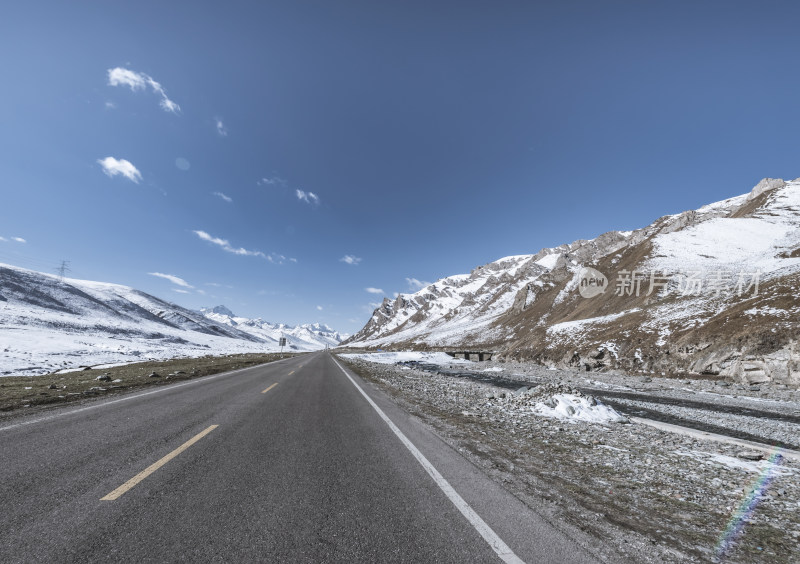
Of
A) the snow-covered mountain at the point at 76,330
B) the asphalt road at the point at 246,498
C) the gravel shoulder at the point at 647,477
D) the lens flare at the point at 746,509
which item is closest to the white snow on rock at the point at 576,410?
the gravel shoulder at the point at 647,477

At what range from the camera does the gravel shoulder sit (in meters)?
3.84

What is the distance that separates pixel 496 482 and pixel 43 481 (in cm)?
690

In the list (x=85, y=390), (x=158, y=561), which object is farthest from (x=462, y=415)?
(x=85, y=390)

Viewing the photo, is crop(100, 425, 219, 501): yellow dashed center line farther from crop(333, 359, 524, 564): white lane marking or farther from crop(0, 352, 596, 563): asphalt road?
crop(333, 359, 524, 564): white lane marking

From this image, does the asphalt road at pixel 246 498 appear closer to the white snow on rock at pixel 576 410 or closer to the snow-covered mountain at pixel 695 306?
the white snow on rock at pixel 576 410

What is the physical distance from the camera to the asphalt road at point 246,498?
3.30 metres

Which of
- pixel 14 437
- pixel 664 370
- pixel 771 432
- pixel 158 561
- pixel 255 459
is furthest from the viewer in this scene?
pixel 664 370

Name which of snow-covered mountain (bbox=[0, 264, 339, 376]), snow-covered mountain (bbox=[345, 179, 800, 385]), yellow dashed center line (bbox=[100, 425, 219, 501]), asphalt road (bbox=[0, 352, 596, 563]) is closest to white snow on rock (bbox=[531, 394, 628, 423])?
asphalt road (bbox=[0, 352, 596, 563])

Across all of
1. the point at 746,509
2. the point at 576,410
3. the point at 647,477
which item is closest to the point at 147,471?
the point at 647,477

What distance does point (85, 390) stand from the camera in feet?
45.1

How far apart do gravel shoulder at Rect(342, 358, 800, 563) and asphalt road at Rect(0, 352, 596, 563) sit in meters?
0.70

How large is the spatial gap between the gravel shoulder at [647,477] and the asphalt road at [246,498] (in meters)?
0.70

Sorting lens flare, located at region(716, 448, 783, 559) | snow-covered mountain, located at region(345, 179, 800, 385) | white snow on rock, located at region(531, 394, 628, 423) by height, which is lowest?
lens flare, located at region(716, 448, 783, 559)

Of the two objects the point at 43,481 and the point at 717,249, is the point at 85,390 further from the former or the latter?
the point at 717,249
